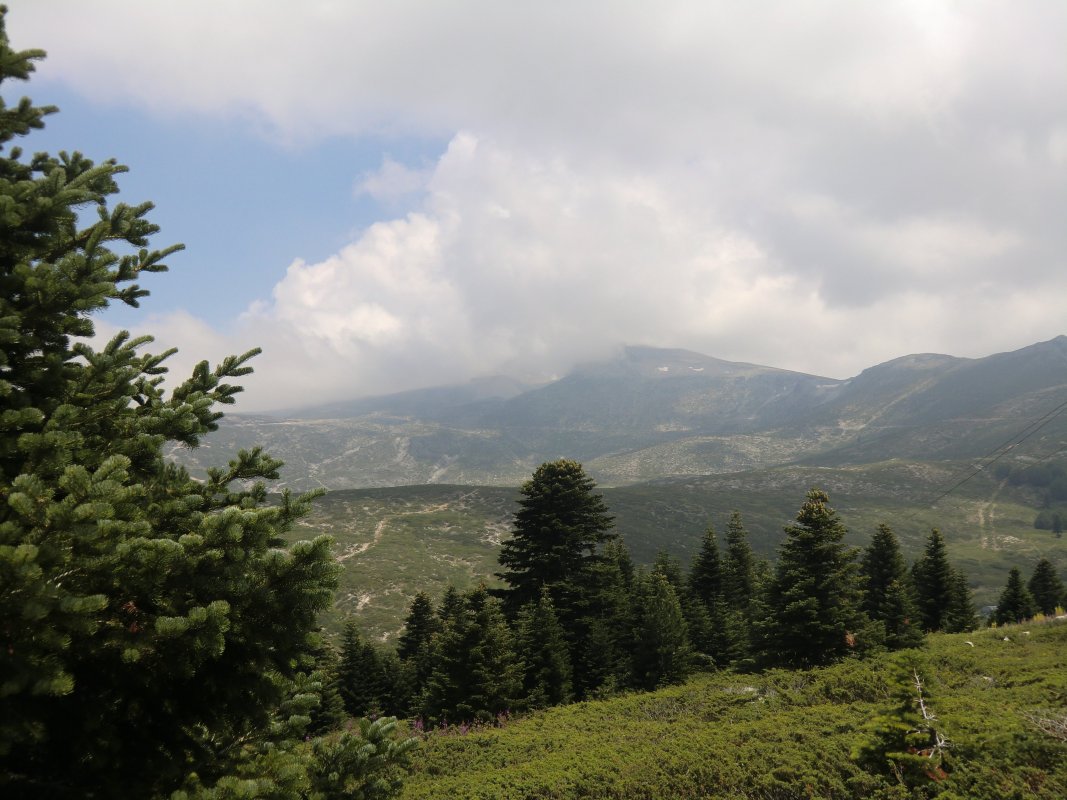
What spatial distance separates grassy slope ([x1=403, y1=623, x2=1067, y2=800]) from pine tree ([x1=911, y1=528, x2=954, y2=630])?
31072 millimetres

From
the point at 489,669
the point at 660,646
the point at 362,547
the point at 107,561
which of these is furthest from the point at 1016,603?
the point at 362,547

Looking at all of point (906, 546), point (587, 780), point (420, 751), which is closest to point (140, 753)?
point (587, 780)

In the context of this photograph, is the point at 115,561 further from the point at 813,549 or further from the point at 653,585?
the point at 653,585

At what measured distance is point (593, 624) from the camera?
3061 centimetres

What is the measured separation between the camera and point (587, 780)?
13602 millimetres

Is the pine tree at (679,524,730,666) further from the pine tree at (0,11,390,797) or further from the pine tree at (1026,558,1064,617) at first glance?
the pine tree at (1026,558,1064,617)

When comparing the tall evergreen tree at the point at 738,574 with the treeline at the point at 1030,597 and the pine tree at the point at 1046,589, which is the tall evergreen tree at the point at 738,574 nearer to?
the treeline at the point at 1030,597

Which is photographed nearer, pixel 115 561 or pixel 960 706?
pixel 115 561

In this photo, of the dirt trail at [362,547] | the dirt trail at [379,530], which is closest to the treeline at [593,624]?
the dirt trail at [362,547]

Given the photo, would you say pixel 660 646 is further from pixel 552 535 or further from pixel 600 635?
pixel 552 535

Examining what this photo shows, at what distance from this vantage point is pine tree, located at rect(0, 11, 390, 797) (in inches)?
140

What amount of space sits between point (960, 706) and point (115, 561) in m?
18.4

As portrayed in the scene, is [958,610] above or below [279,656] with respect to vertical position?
below

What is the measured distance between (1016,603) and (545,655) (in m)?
53.9
